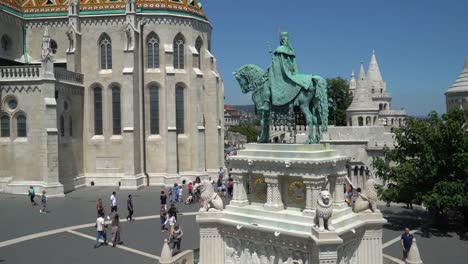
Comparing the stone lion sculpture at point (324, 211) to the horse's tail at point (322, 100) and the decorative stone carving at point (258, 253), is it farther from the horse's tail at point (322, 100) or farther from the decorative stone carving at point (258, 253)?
the horse's tail at point (322, 100)

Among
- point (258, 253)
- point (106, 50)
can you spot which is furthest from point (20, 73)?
point (258, 253)

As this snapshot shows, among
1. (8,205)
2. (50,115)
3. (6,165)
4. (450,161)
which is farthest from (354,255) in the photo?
(6,165)

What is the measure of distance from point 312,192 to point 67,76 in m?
26.6

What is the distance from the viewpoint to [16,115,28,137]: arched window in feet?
98.3

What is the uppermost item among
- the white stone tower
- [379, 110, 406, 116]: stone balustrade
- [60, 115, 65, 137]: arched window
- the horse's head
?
the white stone tower

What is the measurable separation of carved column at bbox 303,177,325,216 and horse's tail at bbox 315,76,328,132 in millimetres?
1880

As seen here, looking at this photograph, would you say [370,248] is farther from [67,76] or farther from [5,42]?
[5,42]

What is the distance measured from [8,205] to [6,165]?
5.30m

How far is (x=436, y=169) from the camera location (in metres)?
18.0

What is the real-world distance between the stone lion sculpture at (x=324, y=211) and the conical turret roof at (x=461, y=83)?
120 ft

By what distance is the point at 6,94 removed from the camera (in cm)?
2981

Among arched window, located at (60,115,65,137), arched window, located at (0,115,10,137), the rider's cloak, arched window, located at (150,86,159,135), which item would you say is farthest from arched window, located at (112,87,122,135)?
the rider's cloak

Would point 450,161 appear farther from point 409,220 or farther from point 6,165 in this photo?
point 6,165

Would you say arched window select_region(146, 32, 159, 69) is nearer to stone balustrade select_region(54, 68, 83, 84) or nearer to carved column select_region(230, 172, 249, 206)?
stone balustrade select_region(54, 68, 83, 84)
